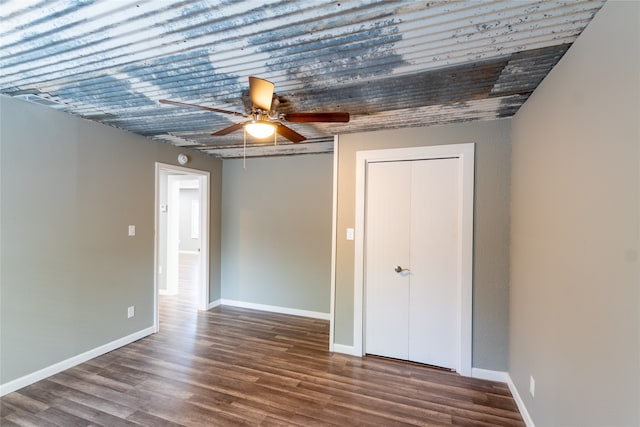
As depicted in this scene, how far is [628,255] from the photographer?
1038 millimetres

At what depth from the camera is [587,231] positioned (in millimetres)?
1312

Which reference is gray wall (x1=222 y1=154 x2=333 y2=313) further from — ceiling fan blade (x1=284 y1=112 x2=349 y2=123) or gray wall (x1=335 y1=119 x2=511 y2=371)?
ceiling fan blade (x1=284 y1=112 x2=349 y2=123)

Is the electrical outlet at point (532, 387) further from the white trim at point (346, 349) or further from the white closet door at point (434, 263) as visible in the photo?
the white trim at point (346, 349)

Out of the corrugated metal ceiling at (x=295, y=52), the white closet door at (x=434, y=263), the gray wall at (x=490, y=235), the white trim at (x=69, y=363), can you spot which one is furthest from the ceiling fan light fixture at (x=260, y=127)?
the white trim at (x=69, y=363)

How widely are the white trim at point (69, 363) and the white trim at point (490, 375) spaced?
11.8 feet

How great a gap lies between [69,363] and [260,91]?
310cm

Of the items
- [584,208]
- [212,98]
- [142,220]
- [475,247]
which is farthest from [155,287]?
[584,208]

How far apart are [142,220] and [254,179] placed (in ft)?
5.42

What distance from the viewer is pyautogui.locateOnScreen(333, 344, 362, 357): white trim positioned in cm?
306

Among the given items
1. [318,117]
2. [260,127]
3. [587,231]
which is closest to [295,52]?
[318,117]

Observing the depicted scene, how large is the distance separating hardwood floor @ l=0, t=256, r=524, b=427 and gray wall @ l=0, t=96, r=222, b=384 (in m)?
0.34

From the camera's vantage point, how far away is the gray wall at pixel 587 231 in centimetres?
104

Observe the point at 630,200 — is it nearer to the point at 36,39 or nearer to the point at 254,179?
the point at 36,39

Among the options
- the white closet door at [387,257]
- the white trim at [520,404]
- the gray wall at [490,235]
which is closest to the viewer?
the white trim at [520,404]
